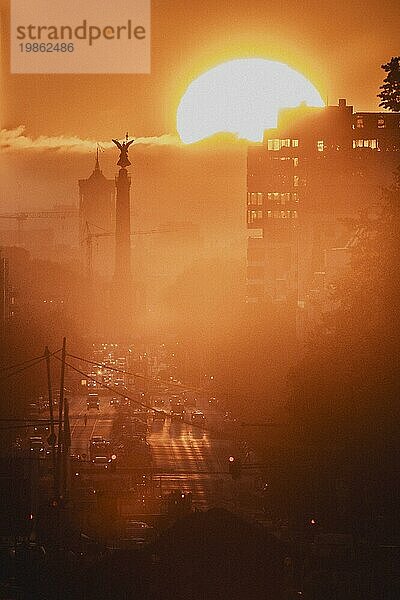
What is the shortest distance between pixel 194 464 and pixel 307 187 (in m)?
61.6

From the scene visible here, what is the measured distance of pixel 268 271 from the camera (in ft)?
363

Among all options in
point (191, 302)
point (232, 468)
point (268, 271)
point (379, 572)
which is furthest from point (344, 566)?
point (191, 302)

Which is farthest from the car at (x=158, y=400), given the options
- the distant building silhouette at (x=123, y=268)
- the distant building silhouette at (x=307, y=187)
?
the distant building silhouette at (x=123, y=268)

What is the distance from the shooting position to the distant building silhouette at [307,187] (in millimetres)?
93375

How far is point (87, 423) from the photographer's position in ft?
197

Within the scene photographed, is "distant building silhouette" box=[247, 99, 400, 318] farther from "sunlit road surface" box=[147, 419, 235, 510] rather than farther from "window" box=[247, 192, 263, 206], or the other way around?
"sunlit road surface" box=[147, 419, 235, 510]

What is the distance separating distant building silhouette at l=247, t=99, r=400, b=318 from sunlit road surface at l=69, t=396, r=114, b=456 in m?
20.0

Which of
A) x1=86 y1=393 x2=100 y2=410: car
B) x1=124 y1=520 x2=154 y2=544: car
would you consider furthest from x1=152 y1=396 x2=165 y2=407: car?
x1=124 y1=520 x2=154 y2=544: car

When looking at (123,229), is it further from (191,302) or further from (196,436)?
(196,436)

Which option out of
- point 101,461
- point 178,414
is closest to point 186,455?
point 101,461

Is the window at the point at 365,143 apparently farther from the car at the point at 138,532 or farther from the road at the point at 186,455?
the car at the point at 138,532

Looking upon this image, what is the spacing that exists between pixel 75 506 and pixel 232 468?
5694 mm

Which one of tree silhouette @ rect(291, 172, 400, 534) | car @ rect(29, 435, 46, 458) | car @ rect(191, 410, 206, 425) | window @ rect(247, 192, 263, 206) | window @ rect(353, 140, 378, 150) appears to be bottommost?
car @ rect(191, 410, 206, 425)

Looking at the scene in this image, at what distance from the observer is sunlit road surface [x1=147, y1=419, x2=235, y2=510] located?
40.0 metres
